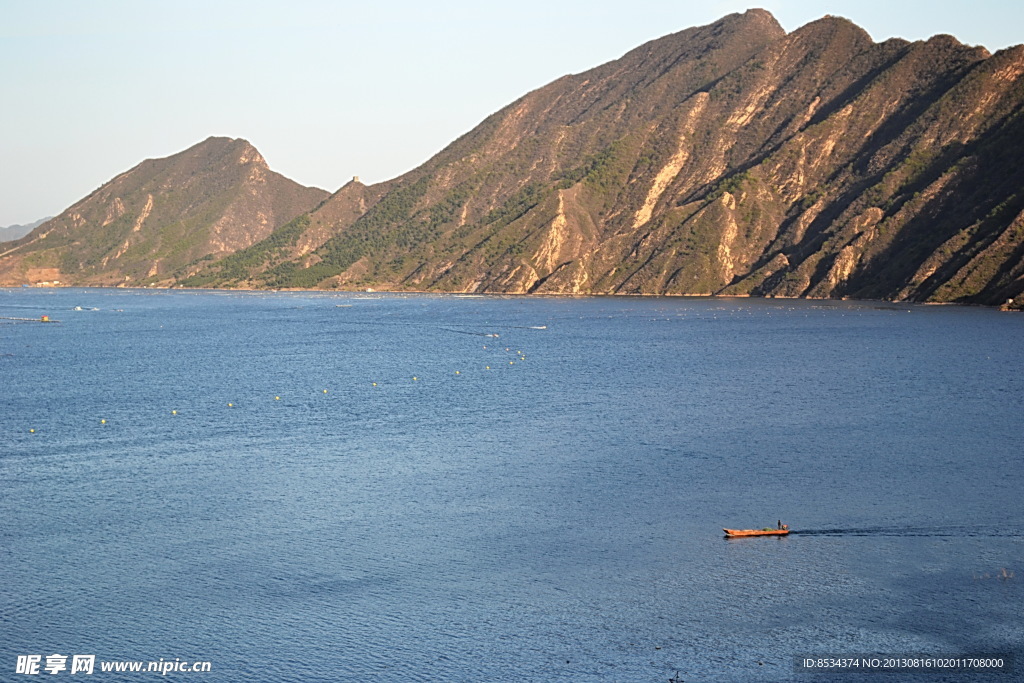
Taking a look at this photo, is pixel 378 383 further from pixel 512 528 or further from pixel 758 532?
pixel 758 532

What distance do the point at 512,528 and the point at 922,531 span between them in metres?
24.6

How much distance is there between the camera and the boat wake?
63569 mm

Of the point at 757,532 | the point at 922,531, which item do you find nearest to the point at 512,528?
the point at 757,532

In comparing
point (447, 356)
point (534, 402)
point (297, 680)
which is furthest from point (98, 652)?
point (447, 356)

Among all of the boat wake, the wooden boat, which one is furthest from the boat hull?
the boat wake

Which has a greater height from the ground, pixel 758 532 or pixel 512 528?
pixel 758 532

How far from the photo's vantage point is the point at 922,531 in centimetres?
6438

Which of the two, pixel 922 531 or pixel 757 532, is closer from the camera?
pixel 757 532

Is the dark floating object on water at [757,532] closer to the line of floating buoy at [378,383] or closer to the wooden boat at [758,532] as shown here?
the wooden boat at [758,532]

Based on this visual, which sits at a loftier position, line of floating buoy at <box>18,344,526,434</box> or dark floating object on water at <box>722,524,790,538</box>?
line of floating buoy at <box>18,344,526,434</box>

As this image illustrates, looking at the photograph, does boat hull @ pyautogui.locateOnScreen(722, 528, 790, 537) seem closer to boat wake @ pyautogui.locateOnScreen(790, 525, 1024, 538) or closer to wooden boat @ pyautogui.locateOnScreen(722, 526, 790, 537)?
wooden boat @ pyautogui.locateOnScreen(722, 526, 790, 537)

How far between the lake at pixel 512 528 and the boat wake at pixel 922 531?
0.20 m

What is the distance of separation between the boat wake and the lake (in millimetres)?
203

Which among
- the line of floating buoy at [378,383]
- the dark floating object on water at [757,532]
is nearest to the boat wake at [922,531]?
the dark floating object on water at [757,532]
